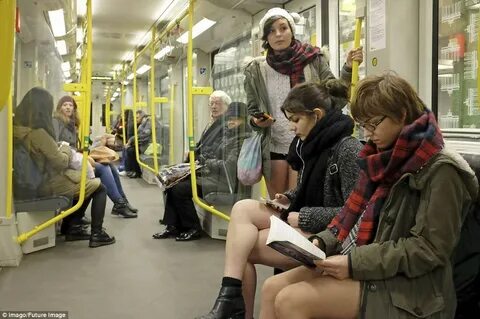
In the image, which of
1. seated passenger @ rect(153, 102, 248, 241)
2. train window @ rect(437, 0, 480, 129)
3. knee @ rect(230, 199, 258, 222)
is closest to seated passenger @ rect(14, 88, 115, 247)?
seated passenger @ rect(153, 102, 248, 241)

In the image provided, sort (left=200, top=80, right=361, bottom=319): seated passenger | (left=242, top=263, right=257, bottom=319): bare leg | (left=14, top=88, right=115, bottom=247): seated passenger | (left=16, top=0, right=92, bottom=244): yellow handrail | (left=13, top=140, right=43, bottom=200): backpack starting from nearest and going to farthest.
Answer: (left=200, top=80, right=361, bottom=319): seated passenger → (left=242, top=263, right=257, bottom=319): bare leg → (left=13, top=140, right=43, bottom=200): backpack → (left=14, top=88, right=115, bottom=247): seated passenger → (left=16, top=0, right=92, bottom=244): yellow handrail

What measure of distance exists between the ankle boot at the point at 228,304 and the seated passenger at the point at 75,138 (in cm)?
272

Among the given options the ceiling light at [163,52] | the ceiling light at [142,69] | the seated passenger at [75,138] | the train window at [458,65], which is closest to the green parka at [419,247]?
the train window at [458,65]

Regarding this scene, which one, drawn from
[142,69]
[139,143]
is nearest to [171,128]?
[139,143]

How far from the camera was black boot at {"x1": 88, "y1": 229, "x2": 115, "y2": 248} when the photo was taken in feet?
14.4

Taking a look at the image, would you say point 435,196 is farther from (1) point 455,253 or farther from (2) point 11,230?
(2) point 11,230

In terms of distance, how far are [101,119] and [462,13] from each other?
23398mm

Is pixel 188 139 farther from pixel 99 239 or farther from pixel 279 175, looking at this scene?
pixel 279 175

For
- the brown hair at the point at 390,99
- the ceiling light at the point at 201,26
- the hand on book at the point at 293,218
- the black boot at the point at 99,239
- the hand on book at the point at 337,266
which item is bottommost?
the black boot at the point at 99,239

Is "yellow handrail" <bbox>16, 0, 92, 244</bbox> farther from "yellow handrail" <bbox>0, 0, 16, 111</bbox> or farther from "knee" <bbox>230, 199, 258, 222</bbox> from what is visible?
"yellow handrail" <bbox>0, 0, 16, 111</bbox>

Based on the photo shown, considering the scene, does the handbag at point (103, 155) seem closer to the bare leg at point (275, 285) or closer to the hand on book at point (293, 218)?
the hand on book at point (293, 218)

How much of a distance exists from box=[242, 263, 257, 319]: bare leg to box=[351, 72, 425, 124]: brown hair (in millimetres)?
1008

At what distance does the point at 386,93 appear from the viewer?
1.55 m

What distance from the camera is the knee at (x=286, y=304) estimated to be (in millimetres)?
1563
